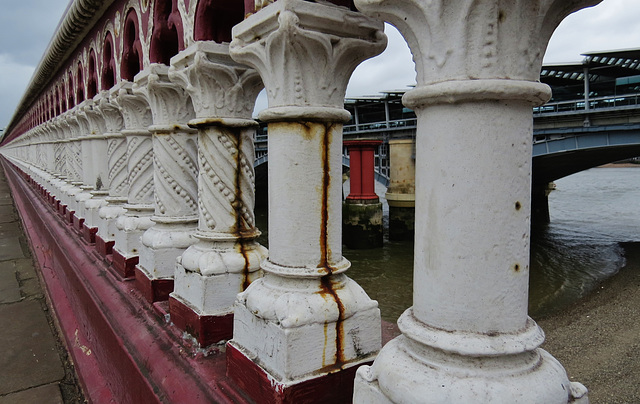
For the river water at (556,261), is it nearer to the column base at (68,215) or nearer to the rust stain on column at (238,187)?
the column base at (68,215)

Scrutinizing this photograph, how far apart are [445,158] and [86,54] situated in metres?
6.16

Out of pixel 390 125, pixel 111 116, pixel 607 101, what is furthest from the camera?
pixel 390 125

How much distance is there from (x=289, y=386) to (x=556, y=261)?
53.3 ft

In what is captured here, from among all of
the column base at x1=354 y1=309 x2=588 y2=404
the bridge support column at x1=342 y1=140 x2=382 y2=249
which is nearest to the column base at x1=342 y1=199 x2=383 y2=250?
the bridge support column at x1=342 y1=140 x2=382 y2=249

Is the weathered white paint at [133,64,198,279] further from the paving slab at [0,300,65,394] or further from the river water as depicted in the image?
the river water

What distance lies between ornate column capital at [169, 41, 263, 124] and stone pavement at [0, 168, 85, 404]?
2165mm

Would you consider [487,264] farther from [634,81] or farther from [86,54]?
[634,81]

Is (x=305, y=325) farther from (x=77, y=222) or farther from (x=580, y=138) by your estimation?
(x=580, y=138)

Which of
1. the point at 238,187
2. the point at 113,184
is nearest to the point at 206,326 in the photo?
the point at 238,187

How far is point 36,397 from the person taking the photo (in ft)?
9.78

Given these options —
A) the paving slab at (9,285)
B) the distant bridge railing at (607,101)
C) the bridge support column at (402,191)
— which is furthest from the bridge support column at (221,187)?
the bridge support column at (402,191)

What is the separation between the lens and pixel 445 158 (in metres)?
1.16

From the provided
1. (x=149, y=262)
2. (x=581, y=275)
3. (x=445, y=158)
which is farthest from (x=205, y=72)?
(x=581, y=275)

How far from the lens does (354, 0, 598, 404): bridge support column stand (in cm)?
110
